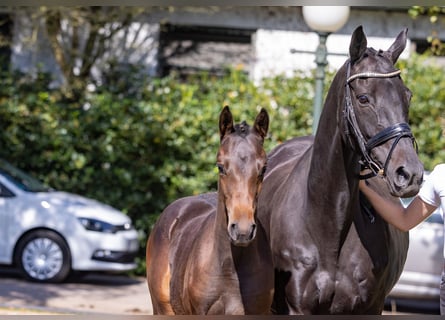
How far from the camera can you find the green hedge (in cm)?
1378

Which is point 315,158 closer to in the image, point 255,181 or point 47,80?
point 255,181

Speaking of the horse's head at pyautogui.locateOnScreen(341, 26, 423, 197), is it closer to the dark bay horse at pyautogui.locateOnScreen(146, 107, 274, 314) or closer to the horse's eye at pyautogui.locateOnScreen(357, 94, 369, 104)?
the horse's eye at pyautogui.locateOnScreen(357, 94, 369, 104)

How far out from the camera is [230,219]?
4.47 metres

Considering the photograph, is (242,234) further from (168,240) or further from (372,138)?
(168,240)

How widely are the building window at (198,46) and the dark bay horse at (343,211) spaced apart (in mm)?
13988

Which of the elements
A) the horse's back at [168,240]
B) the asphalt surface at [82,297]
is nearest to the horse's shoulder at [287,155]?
the horse's back at [168,240]

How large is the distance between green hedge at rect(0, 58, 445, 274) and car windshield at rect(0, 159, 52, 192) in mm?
772

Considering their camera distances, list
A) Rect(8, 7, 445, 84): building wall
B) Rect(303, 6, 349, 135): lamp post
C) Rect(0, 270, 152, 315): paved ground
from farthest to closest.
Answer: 1. Rect(8, 7, 445, 84): building wall
2. Rect(0, 270, 152, 315): paved ground
3. Rect(303, 6, 349, 135): lamp post

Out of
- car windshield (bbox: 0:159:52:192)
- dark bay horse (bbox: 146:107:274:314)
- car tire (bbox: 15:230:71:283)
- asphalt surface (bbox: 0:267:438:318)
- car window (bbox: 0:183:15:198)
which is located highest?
dark bay horse (bbox: 146:107:274:314)

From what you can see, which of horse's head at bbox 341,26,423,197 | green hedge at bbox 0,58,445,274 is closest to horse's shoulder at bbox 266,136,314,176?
horse's head at bbox 341,26,423,197

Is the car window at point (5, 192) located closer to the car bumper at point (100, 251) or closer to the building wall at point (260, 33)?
the car bumper at point (100, 251)

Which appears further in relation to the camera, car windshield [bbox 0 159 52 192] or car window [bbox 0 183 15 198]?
car windshield [bbox 0 159 52 192]

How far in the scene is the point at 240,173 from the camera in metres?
4.57

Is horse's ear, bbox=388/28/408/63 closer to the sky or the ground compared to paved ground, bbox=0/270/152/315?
closer to the sky
